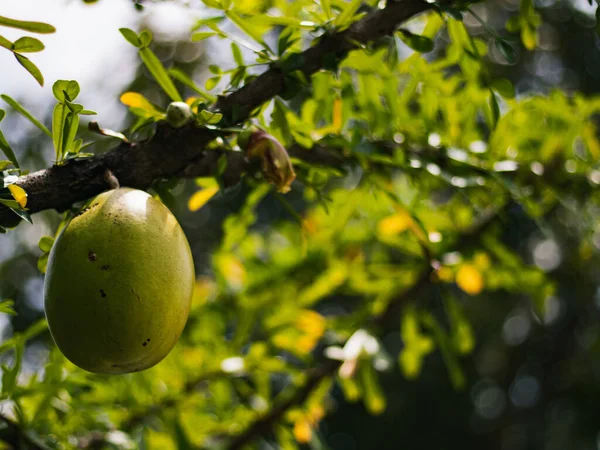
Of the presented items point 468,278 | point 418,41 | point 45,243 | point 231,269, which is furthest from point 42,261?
point 468,278

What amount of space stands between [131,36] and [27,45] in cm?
8

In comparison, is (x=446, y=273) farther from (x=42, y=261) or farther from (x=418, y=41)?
(x=42, y=261)

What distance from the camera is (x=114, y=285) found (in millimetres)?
422

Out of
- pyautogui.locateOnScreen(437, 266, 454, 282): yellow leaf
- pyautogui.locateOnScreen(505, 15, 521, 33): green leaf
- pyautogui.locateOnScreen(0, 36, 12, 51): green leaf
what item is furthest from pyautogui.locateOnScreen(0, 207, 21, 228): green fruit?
pyautogui.locateOnScreen(437, 266, 454, 282): yellow leaf

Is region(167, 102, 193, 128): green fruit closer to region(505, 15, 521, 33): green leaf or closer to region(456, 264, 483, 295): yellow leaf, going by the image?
region(505, 15, 521, 33): green leaf

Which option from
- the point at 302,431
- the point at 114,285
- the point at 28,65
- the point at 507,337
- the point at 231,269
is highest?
the point at 28,65

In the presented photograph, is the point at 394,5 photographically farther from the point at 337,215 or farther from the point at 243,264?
the point at 243,264

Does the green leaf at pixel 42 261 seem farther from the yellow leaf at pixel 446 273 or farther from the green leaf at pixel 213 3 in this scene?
the yellow leaf at pixel 446 273

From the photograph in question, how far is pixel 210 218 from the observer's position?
108 inches

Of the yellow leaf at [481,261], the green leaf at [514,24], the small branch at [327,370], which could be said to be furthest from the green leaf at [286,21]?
the yellow leaf at [481,261]

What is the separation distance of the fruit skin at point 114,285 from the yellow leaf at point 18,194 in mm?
34

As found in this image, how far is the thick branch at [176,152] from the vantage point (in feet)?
1.50

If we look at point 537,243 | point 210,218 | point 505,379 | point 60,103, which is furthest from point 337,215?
point 505,379

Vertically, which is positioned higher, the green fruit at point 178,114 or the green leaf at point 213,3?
the green leaf at point 213,3
